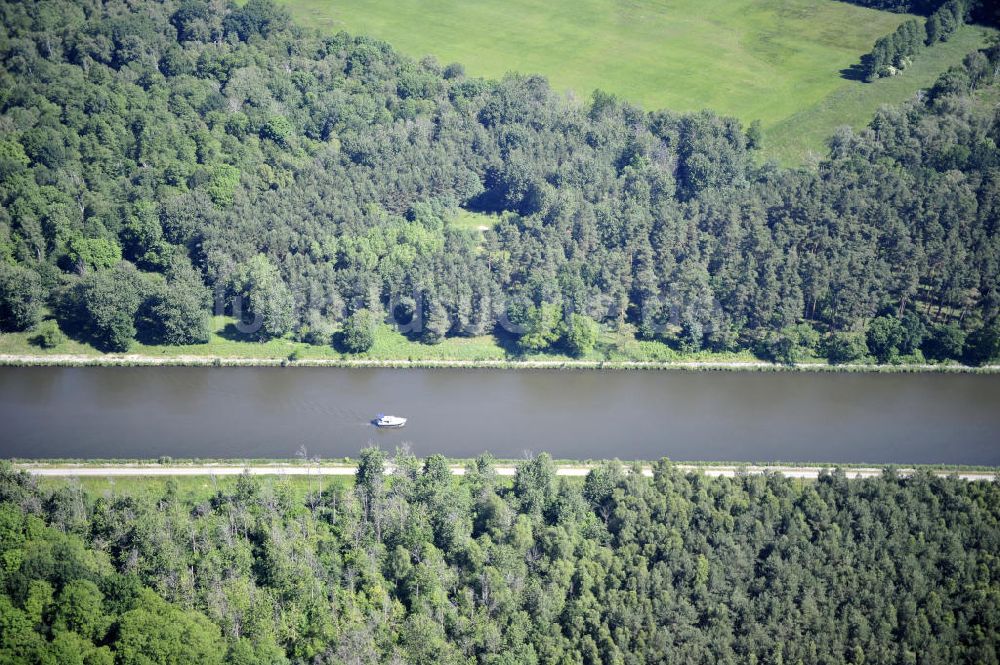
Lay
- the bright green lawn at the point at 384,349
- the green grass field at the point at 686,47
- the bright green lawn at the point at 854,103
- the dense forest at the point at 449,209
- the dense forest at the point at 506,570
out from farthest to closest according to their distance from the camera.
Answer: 1. the green grass field at the point at 686,47
2. the bright green lawn at the point at 854,103
3. the dense forest at the point at 449,209
4. the bright green lawn at the point at 384,349
5. the dense forest at the point at 506,570

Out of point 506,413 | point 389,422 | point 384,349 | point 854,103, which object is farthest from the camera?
point 854,103

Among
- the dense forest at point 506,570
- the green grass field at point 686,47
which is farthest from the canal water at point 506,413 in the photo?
the green grass field at point 686,47

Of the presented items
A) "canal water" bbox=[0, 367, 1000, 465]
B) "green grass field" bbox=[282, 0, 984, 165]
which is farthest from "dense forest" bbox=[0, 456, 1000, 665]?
"green grass field" bbox=[282, 0, 984, 165]

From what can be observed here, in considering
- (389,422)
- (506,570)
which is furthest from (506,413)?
(506,570)

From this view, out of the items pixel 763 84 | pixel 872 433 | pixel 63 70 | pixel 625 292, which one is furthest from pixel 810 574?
pixel 63 70

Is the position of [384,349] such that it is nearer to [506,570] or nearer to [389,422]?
[389,422]

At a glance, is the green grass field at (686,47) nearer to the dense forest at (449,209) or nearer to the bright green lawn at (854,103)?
the bright green lawn at (854,103)

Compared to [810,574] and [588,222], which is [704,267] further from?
[810,574]
